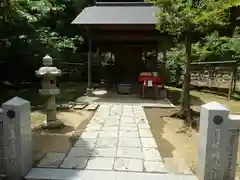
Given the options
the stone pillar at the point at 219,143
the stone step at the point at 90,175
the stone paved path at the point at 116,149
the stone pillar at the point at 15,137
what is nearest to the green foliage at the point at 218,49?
the stone paved path at the point at 116,149

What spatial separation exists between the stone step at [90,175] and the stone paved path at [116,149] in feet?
0.09

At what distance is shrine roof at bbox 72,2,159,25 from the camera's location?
992 cm

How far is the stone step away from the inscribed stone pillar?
1.08ft

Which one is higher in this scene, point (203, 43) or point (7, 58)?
point (203, 43)

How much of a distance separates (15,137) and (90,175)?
1171 millimetres

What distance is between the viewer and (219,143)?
3.29 m

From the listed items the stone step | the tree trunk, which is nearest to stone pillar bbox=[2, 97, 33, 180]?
the stone step

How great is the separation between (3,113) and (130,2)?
985cm

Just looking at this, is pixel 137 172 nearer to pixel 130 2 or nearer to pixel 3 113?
pixel 3 113

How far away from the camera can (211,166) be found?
3336 mm

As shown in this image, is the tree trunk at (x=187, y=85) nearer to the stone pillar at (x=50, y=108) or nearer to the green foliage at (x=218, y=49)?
the stone pillar at (x=50, y=108)

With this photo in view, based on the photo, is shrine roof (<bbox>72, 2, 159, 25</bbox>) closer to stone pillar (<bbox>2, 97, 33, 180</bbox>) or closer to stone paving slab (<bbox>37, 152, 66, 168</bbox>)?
stone paving slab (<bbox>37, 152, 66, 168</bbox>)

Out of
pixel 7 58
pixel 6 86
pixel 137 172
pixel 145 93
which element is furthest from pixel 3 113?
pixel 6 86

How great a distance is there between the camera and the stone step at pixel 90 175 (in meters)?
3.52
